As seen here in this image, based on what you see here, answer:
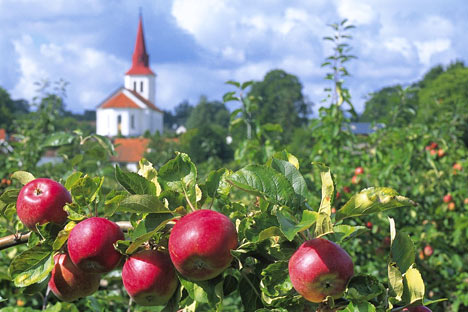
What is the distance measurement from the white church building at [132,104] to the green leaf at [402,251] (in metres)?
66.8

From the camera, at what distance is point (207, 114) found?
6975cm

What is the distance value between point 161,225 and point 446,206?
147 inches

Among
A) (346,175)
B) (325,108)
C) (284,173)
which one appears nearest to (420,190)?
(346,175)

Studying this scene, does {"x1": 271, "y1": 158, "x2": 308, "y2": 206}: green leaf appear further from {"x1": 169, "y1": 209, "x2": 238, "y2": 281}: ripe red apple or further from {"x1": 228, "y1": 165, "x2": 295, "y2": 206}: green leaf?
{"x1": 169, "y1": 209, "x2": 238, "y2": 281}: ripe red apple

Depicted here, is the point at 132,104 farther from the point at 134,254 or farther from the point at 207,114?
the point at 134,254

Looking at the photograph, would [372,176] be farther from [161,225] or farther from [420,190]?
[161,225]

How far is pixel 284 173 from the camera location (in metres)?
0.95

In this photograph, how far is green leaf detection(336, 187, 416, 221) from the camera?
33.8 inches

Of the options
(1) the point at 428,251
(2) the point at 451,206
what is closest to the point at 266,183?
(1) the point at 428,251

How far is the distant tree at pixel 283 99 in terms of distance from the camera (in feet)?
185

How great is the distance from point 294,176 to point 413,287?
0.26 m

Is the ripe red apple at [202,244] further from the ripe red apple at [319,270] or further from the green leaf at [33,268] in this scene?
the green leaf at [33,268]

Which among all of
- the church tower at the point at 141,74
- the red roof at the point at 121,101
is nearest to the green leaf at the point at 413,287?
the church tower at the point at 141,74

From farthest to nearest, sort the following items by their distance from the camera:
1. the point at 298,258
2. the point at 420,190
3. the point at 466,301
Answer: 1. the point at 420,190
2. the point at 466,301
3. the point at 298,258
